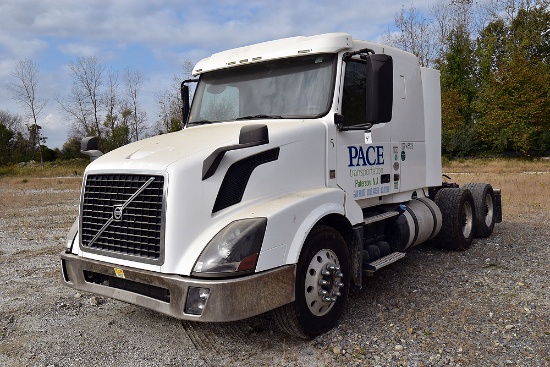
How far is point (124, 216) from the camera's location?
3.77 meters

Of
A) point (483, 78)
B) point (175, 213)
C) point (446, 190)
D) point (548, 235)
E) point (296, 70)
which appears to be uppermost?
point (483, 78)

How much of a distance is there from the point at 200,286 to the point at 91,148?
244 cm

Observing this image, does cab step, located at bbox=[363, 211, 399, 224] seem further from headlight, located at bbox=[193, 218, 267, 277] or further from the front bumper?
headlight, located at bbox=[193, 218, 267, 277]

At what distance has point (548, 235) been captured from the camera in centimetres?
821

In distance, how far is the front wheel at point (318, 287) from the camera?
3900 mm

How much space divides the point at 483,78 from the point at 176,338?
141 feet

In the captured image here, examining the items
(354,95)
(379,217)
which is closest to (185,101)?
(354,95)

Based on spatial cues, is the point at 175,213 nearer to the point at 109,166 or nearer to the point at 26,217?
the point at 109,166

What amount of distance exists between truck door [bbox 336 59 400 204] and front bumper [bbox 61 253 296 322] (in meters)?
1.47

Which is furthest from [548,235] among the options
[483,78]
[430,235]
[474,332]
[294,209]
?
[483,78]

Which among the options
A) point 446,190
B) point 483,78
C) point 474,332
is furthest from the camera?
point 483,78

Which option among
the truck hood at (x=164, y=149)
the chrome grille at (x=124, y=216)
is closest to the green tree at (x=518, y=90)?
the truck hood at (x=164, y=149)

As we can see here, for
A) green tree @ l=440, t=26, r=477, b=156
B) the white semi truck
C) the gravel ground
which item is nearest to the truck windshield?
the white semi truck

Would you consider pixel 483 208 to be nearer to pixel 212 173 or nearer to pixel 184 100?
pixel 184 100
